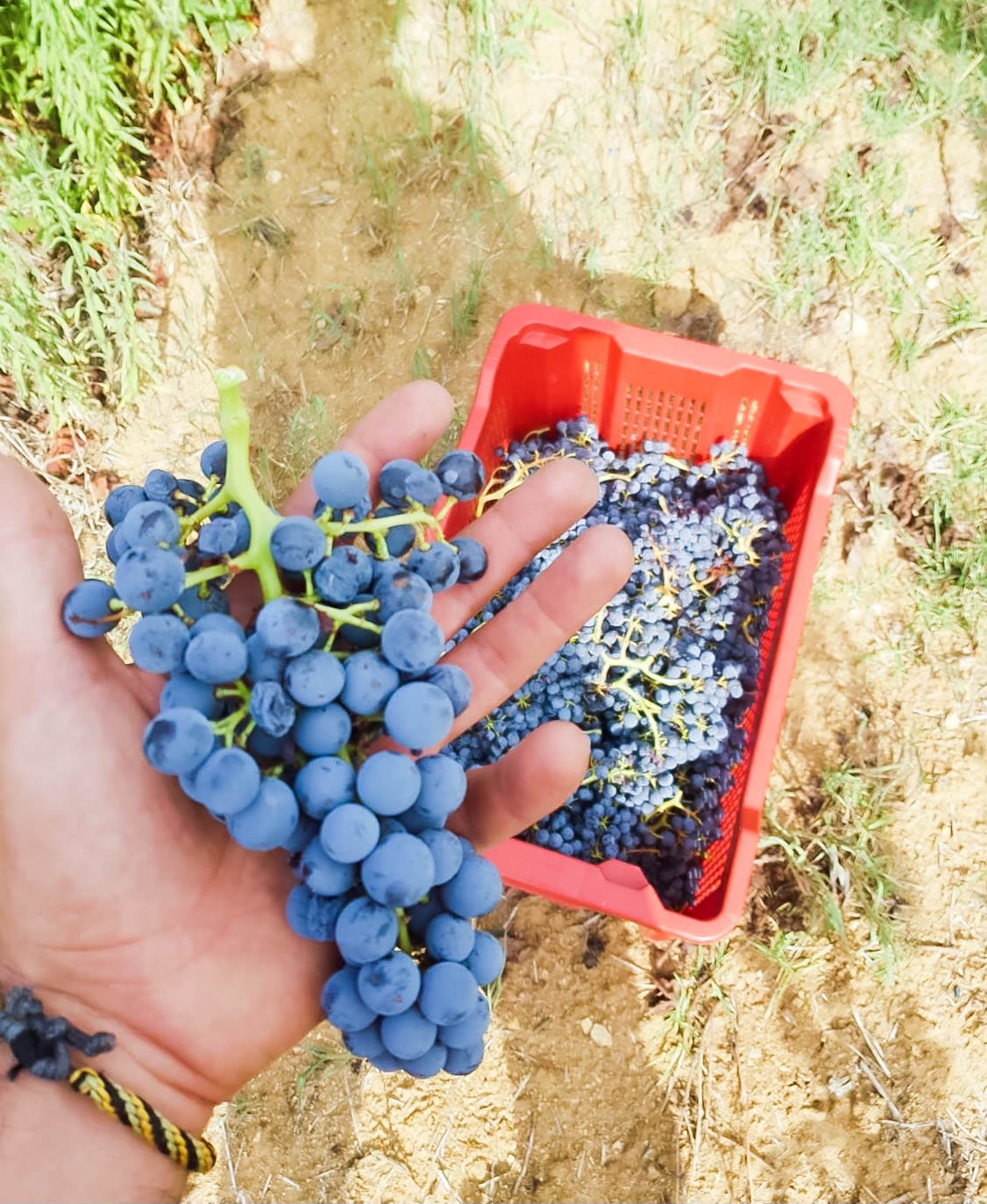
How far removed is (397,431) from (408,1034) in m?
1.08

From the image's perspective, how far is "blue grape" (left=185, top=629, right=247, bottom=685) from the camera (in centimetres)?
128

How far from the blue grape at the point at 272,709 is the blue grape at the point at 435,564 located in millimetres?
291

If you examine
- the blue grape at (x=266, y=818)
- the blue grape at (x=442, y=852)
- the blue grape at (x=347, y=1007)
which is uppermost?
the blue grape at (x=266, y=818)

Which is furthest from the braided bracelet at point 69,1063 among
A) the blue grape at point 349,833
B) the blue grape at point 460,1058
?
the blue grape at point 349,833

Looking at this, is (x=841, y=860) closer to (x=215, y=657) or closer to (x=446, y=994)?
(x=446, y=994)

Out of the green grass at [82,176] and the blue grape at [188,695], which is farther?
the green grass at [82,176]

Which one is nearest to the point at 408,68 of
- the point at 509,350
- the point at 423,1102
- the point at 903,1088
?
the point at 509,350

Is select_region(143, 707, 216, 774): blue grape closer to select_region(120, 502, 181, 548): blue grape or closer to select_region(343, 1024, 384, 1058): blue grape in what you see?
select_region(120, 502, 181, 548): blue grape

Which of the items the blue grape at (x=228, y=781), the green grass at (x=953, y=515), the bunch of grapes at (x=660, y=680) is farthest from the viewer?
the green grass at (x=953, y=515)

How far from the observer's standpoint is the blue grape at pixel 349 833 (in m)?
1.24

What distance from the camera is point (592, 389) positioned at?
2.58m

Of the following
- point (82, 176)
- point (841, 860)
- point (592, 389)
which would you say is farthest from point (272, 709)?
point (82, 176)

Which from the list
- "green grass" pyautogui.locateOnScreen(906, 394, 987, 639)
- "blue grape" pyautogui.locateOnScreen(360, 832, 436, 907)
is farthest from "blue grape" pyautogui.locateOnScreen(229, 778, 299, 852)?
"green grass" pyautogui.locateOnScreen(906, 394, 987, 639)

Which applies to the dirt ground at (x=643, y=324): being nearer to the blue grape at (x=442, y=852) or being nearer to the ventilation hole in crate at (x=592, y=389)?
the ventilation hole in crate at (x=592, y=389)
